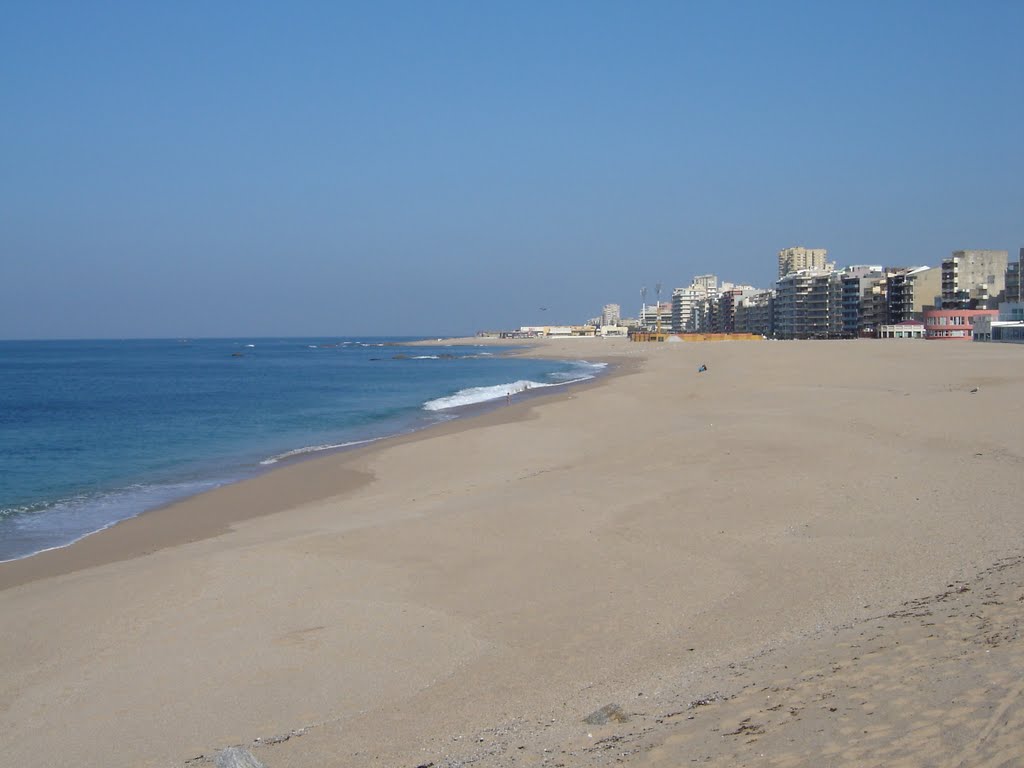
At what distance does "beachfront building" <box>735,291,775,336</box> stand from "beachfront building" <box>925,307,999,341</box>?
53.9m

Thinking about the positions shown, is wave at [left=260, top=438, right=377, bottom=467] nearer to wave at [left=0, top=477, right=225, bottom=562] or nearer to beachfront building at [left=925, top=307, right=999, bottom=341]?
wave at [left=0, top=477, right=225, bottom=562]

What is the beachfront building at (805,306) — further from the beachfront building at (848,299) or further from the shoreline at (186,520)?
the shoreline at (186,520)

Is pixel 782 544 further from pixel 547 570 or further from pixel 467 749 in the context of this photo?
pixel 467 749

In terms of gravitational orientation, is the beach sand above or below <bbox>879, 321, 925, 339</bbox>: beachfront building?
below

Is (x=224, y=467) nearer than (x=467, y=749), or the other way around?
(x=467, y=749)

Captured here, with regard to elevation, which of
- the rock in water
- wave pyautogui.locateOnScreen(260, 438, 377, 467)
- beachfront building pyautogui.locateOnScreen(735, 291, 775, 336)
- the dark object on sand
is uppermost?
beachfront building pyautogui.locateOnScreen(735, 291, 775, 336)

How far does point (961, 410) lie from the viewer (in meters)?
21.3

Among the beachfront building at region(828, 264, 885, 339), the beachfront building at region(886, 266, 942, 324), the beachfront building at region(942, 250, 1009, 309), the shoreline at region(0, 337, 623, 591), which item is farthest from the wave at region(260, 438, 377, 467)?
the beachfront building at region(828, 264, 885, 339)

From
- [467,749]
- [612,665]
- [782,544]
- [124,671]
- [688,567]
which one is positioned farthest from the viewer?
[782,544]

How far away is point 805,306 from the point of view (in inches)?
5157

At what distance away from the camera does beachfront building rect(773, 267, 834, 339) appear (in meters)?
128

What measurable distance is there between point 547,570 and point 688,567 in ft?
4.92

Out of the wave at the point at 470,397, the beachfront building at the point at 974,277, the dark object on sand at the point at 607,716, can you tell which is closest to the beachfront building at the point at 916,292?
the beachfront building at the point at 974,277

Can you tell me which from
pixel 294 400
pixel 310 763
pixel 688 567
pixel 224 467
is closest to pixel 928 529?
pixel 688 567
